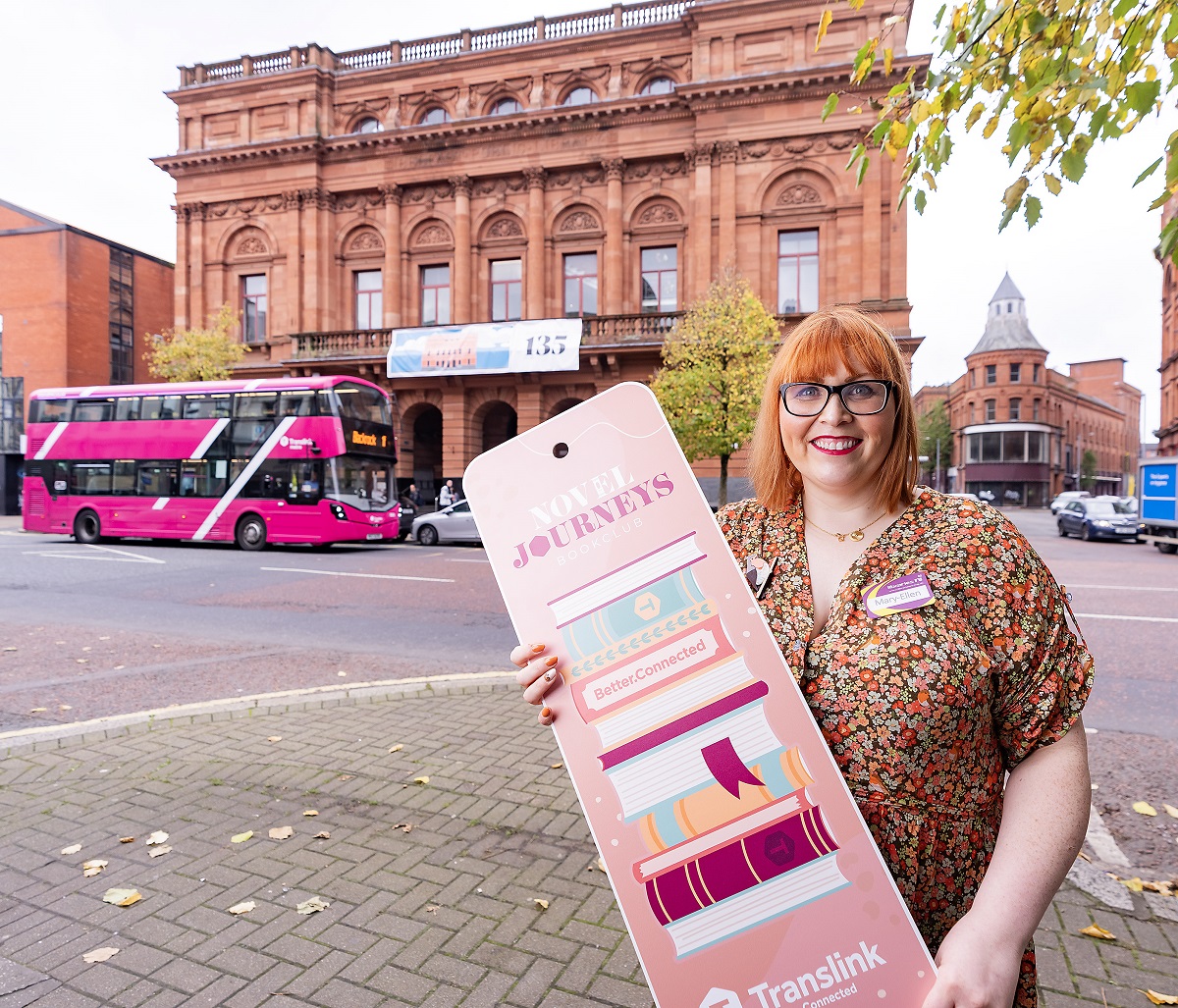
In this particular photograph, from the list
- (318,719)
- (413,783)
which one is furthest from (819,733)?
(318,719)

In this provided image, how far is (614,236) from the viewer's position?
28.1 meters

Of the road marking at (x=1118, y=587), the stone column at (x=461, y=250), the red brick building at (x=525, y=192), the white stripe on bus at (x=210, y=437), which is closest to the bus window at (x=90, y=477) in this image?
the white stripe on bus at (x=210, y=437)

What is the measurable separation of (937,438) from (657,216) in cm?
5947

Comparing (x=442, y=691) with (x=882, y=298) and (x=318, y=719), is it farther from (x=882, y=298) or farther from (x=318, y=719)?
(x=882, y=298)

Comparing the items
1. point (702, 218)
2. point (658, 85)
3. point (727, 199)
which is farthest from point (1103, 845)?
point (658, 85)

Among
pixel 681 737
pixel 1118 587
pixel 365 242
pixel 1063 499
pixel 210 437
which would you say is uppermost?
pixel 365 242

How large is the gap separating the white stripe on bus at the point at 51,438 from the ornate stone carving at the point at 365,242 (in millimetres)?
14651

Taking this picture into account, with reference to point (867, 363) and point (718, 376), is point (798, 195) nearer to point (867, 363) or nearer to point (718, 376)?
point (718, 376)

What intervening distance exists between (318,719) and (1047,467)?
73396 mm

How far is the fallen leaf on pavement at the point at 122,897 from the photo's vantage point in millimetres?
3004

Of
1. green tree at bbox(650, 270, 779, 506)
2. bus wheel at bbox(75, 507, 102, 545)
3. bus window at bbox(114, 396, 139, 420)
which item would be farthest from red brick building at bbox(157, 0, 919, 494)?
bus wheel at bbox(75, 507, 102, 545)

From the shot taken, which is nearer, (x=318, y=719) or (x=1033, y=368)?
(x=318, y=719)

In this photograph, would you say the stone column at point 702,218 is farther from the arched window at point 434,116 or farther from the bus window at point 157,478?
the bus window at point 157,478

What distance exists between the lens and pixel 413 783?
422 centimetres
